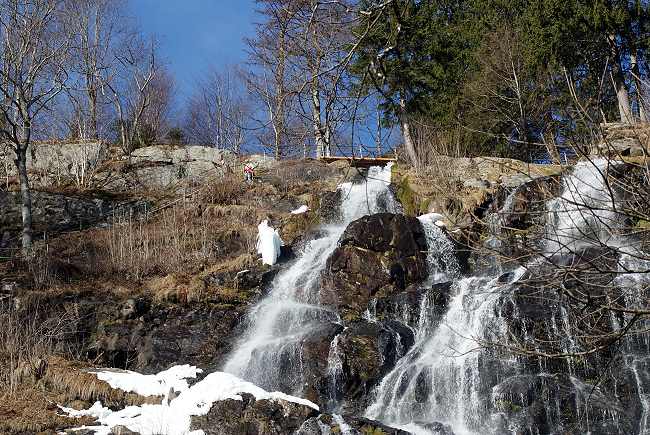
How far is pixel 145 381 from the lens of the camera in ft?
27.6

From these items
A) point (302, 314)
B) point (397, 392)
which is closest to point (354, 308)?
point (302, 314)

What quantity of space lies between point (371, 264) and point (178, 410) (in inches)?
204

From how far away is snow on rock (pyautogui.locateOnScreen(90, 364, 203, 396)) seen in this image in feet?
26.8

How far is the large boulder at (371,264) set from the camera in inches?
441

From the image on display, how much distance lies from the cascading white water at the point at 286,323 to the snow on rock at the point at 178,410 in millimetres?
1645

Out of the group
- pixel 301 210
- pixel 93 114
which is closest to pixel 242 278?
pixel 301 210

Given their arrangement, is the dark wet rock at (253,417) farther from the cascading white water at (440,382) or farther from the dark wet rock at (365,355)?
the dark wet rock at (365,355)

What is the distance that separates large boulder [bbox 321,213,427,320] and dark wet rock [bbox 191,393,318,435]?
3.74m

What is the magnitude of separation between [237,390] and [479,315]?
12.8ft

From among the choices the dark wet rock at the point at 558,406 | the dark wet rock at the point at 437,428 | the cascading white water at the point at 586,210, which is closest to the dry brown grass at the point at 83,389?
the dark wet rock at the point at 437,428

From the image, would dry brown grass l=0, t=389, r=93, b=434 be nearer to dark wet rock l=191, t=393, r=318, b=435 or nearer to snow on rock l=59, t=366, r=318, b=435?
snow on rock l=59, t=366, r=318, b=435

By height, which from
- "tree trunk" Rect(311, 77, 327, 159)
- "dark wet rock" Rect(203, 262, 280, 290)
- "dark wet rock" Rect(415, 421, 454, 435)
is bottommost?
"dark wet rock" Rect(415, 421, 454, 435)

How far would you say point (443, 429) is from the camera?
7.37 meters

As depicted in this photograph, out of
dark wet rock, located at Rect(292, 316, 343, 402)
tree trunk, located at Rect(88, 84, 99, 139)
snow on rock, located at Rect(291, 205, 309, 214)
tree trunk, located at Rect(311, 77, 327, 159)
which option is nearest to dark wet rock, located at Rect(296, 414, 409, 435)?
dark wet rock, located at Rect(292, 316, 343, 402)
